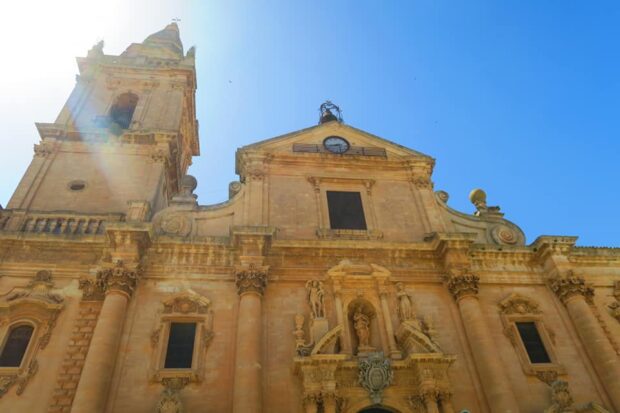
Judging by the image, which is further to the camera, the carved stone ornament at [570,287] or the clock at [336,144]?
the clock at [336,144]

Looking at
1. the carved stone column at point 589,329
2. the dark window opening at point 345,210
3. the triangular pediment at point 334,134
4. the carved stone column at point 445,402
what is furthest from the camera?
the triangular pediment at point 334,134

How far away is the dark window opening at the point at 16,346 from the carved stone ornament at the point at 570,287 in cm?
1577

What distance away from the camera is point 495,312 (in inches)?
598

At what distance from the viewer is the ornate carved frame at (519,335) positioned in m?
13.8

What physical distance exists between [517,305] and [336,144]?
9.09 meters

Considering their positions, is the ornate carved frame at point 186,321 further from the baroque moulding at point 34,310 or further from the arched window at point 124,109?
the arched window at point 124,109

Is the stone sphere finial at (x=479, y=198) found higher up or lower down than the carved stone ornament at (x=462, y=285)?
higher up

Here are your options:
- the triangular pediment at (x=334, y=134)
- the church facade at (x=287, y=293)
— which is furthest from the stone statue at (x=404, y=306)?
the triangular pediment at (x=334, y=134)

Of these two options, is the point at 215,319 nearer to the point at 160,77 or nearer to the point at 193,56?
the point at 160,77

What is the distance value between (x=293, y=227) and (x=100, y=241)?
6.11 m

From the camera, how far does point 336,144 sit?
20.0 metres

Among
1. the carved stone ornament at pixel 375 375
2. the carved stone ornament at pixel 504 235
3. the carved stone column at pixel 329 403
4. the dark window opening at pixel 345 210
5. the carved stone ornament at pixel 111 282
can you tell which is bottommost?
the carved stone column at pixel 329 403

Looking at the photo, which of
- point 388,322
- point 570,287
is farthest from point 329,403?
point 570,287

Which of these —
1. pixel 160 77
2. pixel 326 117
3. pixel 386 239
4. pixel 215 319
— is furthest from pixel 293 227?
pixel 160 77
